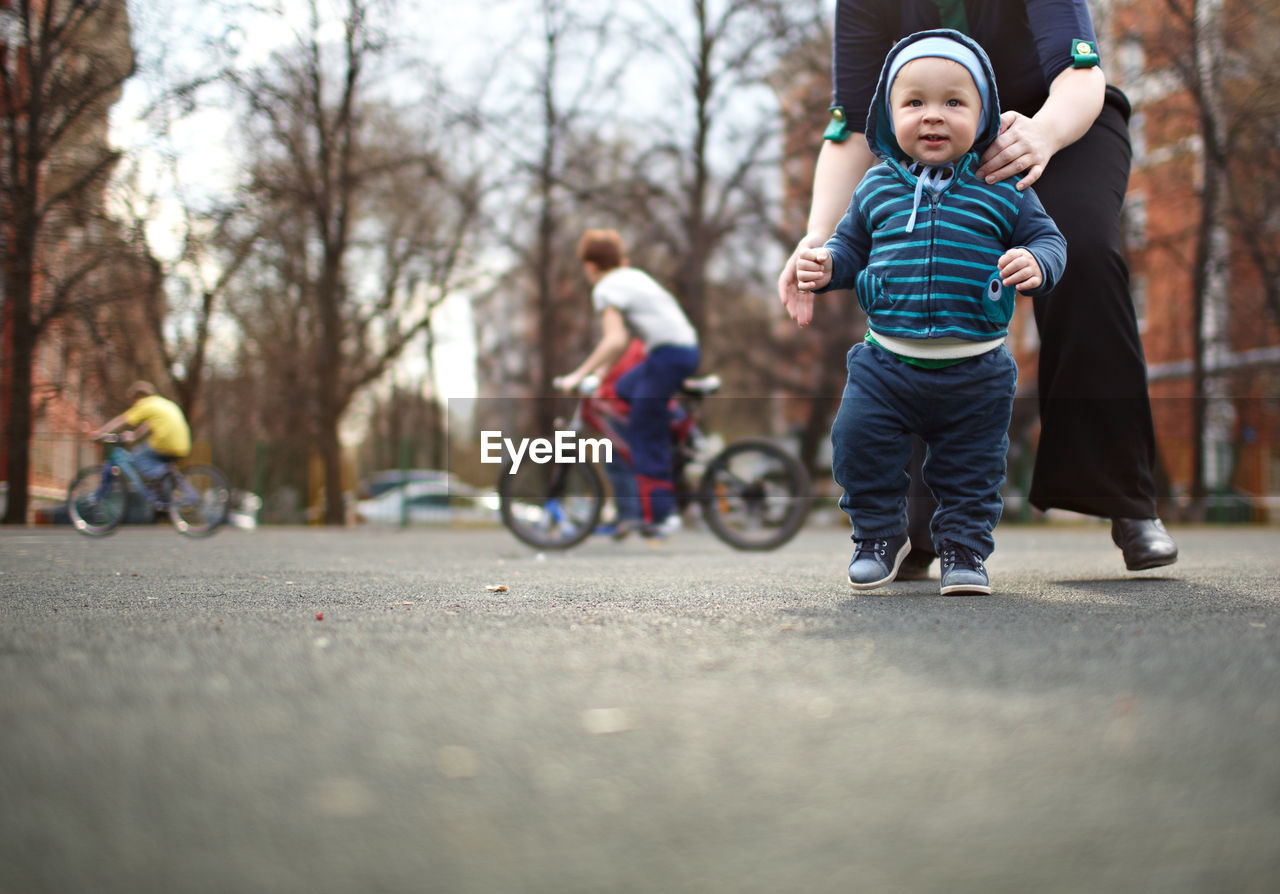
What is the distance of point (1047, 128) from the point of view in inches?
137

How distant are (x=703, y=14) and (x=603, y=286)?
1385 cm

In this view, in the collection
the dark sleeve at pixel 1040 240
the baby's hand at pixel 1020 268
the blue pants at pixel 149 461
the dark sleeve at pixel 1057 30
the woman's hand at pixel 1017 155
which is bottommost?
the blue pants at pixel 149 461

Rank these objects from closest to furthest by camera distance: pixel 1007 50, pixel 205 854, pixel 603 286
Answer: pixel 205 854 → pixel 1007 50 → pixel 603 286

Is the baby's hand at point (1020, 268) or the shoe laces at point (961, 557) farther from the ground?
the baby's hand at point (1020, 268)

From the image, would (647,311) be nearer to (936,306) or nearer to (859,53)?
(859,53)

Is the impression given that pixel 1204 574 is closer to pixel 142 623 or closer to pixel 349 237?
pixel 142 623

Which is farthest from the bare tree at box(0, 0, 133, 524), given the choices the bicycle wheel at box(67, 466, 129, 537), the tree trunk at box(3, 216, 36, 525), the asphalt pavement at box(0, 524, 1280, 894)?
the asphalt pavement at box(0, 524, 1280, 894)

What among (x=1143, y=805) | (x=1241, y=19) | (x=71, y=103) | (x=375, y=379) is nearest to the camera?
(x=1143, y=805)

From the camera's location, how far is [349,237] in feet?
69.2

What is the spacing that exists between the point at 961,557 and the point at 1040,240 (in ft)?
2.94

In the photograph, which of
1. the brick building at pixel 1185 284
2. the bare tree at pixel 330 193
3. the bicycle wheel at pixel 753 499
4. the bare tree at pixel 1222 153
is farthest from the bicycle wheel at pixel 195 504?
the bare tree at pixel 1222 153

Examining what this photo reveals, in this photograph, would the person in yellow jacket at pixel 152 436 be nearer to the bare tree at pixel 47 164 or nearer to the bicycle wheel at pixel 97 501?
the bicycle wheel at pixel 97 501

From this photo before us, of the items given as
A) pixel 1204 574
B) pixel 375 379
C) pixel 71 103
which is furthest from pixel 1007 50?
pixel 375 379

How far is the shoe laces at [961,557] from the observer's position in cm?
339
